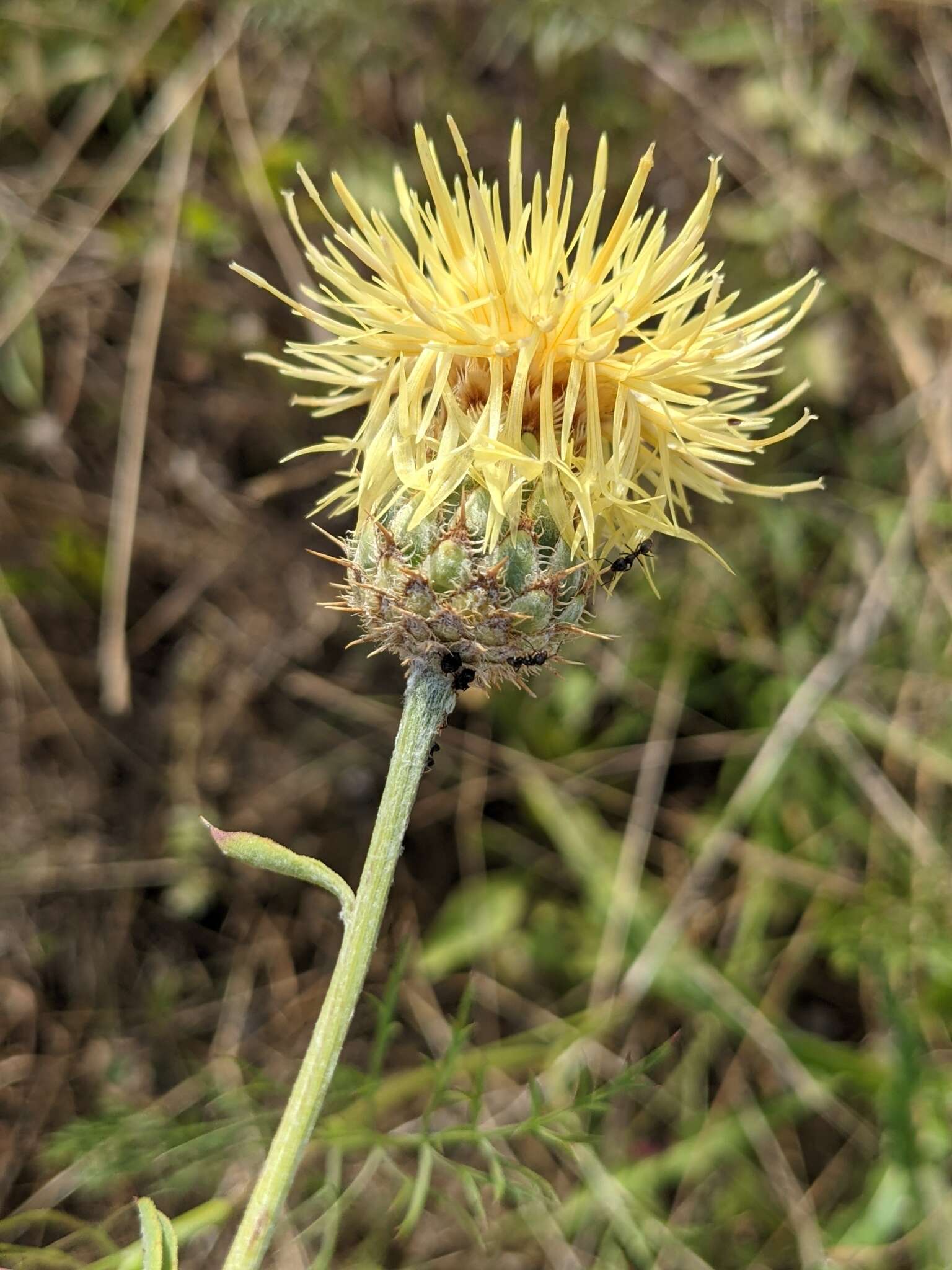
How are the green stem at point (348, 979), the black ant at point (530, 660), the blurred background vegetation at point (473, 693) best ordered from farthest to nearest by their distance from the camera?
Answer: the blurred background vegetation at point (473, 693) < the black ant at point (530, 660) < the green stem at point (348, 979)

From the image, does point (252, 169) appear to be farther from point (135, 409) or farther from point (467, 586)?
point (467, 586)

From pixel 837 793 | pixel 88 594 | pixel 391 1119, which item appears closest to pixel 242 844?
pixel 391 1119

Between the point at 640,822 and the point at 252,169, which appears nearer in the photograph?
the point at 640,822

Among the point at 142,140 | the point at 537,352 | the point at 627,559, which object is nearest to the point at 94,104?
the point at 142,140

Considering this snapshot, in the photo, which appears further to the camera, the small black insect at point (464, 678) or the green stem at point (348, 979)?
the small black insect at point (464, 678)

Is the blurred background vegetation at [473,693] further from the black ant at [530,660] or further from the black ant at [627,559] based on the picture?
the black ant at [530,660]

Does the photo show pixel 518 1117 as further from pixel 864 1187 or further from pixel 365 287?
pixel 365 287

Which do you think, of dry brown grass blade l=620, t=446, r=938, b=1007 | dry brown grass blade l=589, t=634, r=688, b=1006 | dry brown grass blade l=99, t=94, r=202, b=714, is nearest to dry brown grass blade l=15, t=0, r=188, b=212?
dry brown grass blade l=99, t=94, r=202, b=714

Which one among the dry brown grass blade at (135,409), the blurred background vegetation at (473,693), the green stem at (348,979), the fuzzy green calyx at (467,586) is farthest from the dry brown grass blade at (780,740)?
the dry brown grass blade at (135,409)
